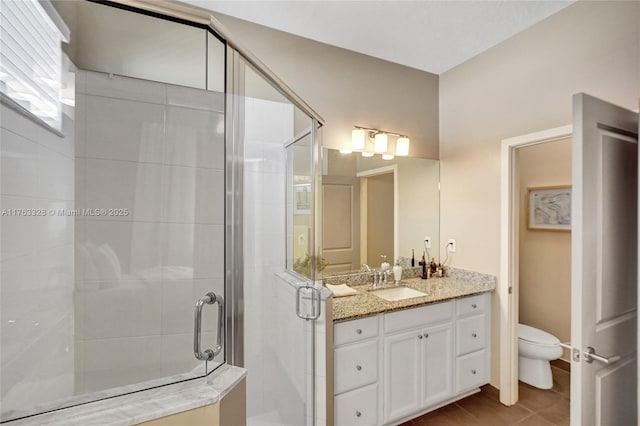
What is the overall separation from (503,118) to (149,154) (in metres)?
2.48

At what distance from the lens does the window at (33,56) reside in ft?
3.38

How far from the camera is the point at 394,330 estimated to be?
6.20 ft

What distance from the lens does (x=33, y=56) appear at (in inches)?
44.8

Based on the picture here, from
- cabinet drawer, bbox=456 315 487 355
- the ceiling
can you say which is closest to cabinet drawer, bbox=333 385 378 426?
cabinet drawer, bbox=456 315 487 355

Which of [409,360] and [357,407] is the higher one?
[409,360]

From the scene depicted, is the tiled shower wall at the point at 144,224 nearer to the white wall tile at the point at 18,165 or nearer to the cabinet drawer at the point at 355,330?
the white wall tile at the point at 18,165

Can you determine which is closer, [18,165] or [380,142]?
[18,165]

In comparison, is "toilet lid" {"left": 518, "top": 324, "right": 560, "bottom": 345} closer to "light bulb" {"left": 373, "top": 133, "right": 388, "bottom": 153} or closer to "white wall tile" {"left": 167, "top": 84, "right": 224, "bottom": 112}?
"light bulb" {"left": 373, "top": 133, "right": 388, "bottom": 153}

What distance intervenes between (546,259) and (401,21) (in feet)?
8.51

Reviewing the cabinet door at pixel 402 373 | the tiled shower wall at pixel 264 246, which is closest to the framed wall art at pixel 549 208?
the cabinet door at pixel 402 373

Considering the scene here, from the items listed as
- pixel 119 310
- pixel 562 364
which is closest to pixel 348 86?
pixel 119 310

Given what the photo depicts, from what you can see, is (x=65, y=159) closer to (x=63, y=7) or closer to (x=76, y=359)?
(x=63, y=7)

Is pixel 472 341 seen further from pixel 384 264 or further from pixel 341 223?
pixel 341 223

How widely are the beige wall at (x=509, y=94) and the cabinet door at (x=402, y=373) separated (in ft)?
2.64
